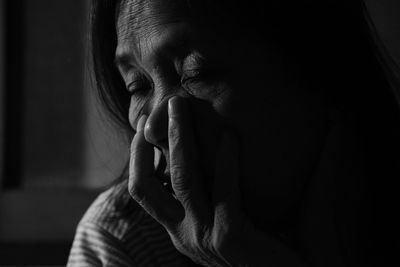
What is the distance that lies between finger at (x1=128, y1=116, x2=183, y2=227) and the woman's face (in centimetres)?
3

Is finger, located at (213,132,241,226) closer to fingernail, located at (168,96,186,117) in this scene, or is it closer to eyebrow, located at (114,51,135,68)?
fingernail, located at (168,96,186,117)

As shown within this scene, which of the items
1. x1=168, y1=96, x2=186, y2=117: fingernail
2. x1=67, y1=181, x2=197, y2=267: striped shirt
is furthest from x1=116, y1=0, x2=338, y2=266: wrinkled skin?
x1=67, y1=181, x2=197, y2=267: striped shirt

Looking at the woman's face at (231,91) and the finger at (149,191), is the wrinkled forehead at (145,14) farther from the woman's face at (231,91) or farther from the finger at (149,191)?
the finger at (149,191)

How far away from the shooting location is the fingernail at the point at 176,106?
25.5 inches

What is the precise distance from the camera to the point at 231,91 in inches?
26.0

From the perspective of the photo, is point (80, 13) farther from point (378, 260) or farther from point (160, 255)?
point (378, 260)

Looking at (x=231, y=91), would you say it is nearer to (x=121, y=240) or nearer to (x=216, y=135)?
(x=216, y=135)

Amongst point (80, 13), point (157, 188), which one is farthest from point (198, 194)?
point (80, 13)

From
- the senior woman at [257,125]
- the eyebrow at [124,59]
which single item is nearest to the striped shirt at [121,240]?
the senior woman at [257,125]

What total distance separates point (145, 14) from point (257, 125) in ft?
0.70

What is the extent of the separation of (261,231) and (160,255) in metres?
0.28

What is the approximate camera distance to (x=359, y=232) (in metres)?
0.82

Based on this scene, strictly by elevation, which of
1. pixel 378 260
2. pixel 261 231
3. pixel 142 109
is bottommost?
pixel 378 260

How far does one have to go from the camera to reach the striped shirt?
87 centimetres
